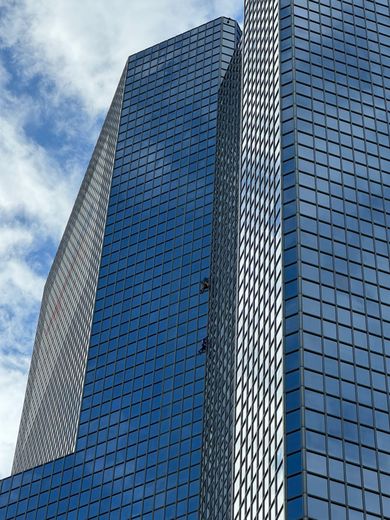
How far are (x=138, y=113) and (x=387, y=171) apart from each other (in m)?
68.8

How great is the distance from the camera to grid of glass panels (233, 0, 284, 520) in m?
84.8

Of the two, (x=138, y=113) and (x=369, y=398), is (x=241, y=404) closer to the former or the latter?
(x=369, y=398)

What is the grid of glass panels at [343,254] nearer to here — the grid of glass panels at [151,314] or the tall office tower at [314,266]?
the tall office tower at [314,266]

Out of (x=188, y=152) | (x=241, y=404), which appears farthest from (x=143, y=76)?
(x=241, y=404)

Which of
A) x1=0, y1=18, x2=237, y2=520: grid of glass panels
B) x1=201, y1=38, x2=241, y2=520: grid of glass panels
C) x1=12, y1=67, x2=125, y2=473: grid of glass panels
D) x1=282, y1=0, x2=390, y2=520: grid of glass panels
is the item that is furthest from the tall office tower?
x1=12, y1=67, x2=125, y2=473: grid of glass panels

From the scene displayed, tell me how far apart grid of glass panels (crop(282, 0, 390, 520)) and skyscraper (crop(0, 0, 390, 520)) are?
5.7 inches

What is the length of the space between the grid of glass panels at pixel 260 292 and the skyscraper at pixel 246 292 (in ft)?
0.85

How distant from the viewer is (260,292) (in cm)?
9744

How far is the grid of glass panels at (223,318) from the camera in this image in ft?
363

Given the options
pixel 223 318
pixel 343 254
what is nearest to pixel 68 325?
pixel 223 318

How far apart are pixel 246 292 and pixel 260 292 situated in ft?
16.6

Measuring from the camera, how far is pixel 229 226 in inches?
5448

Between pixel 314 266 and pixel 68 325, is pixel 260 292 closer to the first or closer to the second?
pixel 314 266

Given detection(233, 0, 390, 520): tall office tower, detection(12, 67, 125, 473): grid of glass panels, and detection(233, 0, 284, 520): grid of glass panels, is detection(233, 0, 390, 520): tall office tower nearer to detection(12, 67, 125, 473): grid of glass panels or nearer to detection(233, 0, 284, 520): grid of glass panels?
detection(233, 0, 284, 520): grid of glass panels
